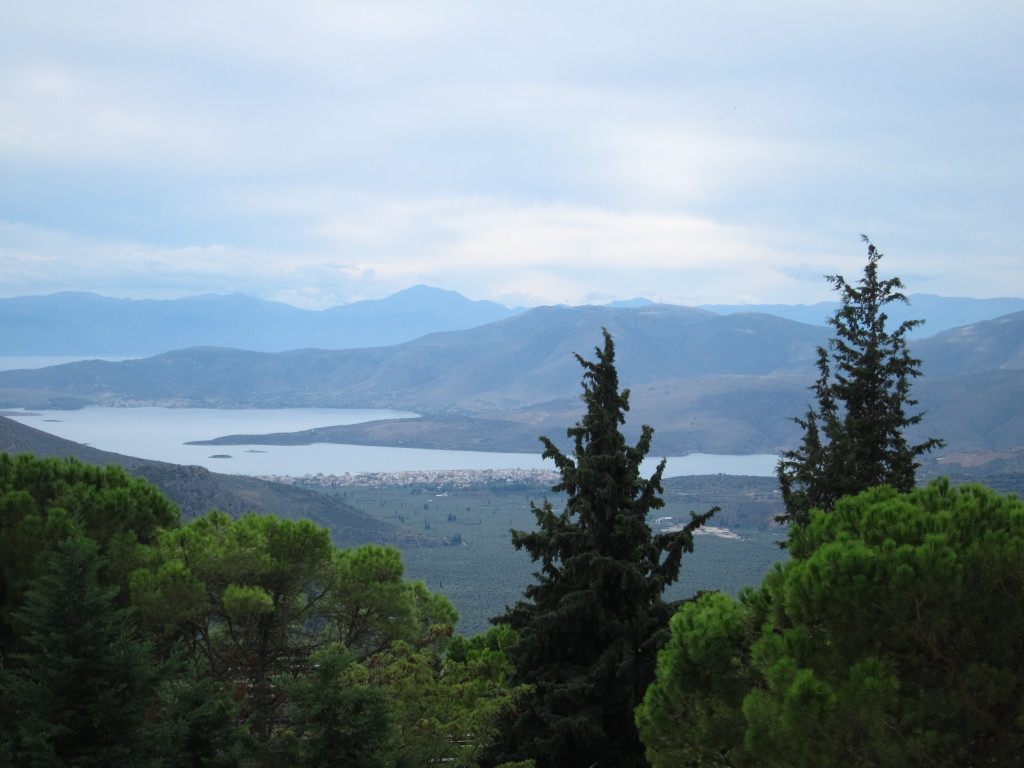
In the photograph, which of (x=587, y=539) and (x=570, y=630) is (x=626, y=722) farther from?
(x=587, y=539)

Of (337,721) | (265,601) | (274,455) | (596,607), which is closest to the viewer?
(337,721)

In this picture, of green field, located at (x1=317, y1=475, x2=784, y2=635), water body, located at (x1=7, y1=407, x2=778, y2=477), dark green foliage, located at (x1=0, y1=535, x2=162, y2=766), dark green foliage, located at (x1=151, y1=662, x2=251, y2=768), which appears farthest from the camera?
water body, located at (x1=7, y1=407, x2=778, y2=477)

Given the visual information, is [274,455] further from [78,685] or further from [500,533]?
[78,685]

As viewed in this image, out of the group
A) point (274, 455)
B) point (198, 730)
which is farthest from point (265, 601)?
point (274, 455)

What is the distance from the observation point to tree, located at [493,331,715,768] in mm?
12289

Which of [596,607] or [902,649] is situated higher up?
[902,649]

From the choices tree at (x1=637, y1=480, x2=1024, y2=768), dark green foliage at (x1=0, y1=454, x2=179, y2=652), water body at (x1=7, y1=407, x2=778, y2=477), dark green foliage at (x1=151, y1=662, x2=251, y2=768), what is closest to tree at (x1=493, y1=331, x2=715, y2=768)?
dark green foliage at (x1=151, y1=662, x2=251, y2=768)

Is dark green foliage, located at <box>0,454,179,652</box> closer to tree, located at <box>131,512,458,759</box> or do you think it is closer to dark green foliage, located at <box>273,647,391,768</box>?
tree, located at <box>131,512,458,759</box>

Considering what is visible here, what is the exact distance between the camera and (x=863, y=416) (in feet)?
50.1

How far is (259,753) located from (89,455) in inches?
2272

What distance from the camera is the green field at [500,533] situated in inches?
1944

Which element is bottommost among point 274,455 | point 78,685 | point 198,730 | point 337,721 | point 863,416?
point 274,455

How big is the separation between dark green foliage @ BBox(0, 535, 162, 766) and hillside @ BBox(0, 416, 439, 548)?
135ft

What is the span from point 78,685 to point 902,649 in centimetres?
853
